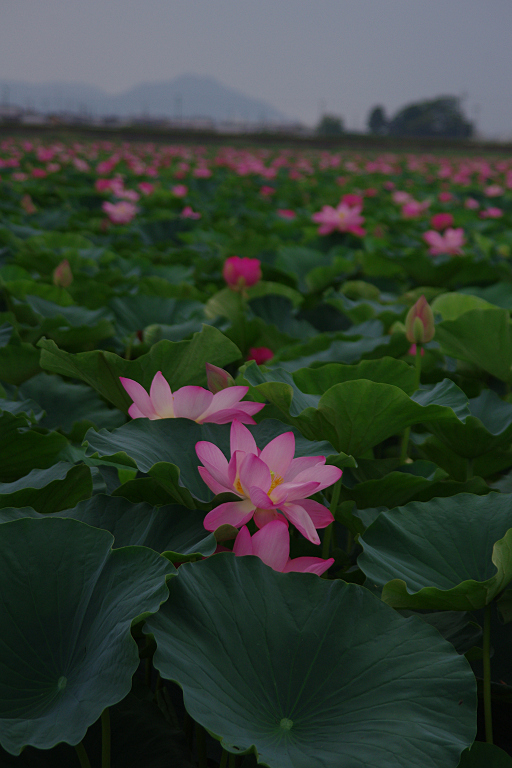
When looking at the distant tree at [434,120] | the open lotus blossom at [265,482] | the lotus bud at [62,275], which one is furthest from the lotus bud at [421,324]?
the distant tree at [434,120]

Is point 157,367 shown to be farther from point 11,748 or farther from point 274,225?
point 274,225

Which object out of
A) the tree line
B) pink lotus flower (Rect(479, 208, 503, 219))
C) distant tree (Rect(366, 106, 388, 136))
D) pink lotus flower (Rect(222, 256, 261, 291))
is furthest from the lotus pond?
distant tree (Rect(366, 106, 388, 136))

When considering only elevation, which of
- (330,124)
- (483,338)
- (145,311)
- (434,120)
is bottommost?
(145,311)

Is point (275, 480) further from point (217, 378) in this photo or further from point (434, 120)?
point (434, 120)

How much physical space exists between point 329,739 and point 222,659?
104mm

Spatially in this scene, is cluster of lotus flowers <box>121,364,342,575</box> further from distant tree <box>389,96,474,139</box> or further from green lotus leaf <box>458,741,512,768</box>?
distant tree <box>389,96,474,139</box>

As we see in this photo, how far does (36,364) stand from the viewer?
1176 mm

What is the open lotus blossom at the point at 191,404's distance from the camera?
2.43 feet

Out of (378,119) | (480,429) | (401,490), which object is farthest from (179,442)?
(378,119)

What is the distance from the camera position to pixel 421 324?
3.17 feet

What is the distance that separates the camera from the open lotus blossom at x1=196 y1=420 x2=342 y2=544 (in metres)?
0.58

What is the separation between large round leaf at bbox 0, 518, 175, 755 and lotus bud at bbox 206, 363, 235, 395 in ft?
0.91

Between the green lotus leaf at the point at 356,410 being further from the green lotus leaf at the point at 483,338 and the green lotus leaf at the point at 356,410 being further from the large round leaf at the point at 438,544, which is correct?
the green lotus leaf at the point at 483,338

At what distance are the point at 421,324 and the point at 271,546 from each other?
504mm
